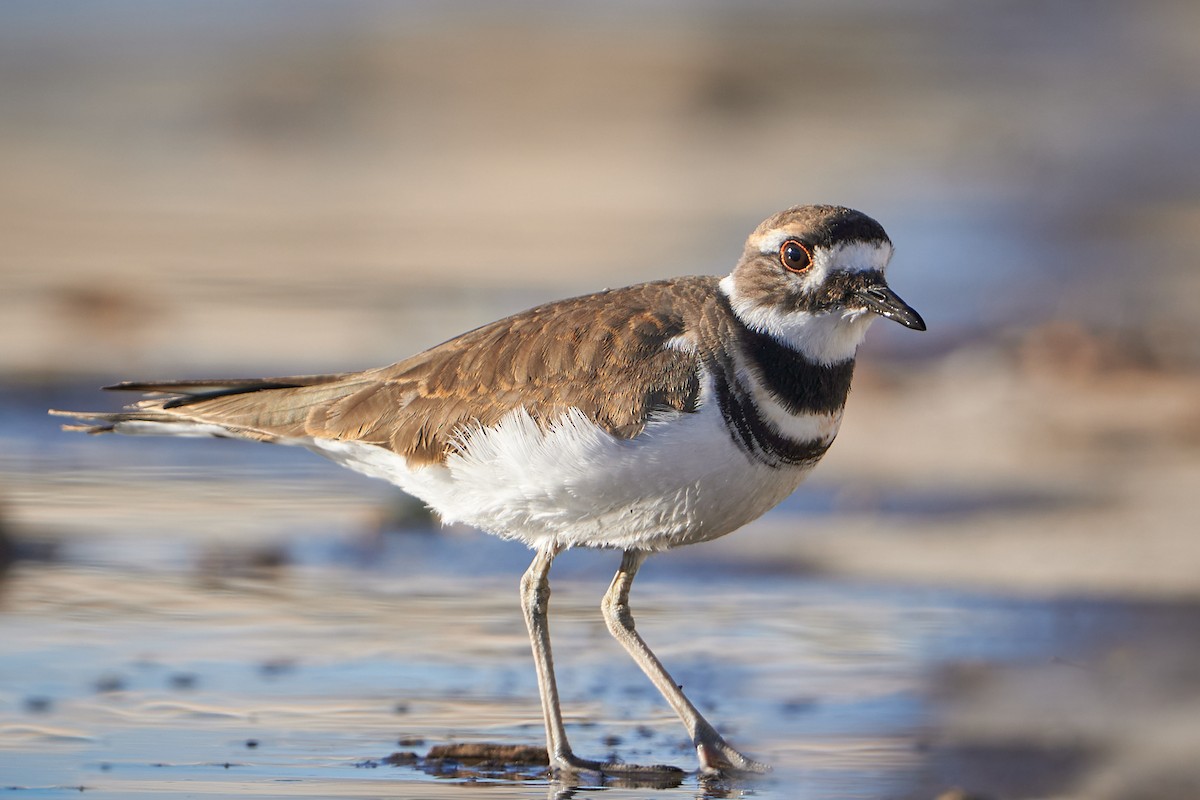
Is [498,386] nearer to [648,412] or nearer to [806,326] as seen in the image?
[648,412]

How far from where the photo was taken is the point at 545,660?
18.5ft

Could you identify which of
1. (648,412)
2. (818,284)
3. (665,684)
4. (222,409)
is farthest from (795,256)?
(222,409)

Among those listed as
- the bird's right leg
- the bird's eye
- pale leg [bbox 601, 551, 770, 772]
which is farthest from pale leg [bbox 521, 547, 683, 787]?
the bird's eye

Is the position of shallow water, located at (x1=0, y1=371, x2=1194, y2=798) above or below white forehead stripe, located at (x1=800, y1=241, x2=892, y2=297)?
below

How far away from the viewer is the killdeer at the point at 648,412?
5348 millimetres

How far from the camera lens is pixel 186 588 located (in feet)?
23.2

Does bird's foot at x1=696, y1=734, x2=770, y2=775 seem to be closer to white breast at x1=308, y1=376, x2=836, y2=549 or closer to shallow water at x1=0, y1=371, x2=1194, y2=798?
shallow water at x1=0, y1=371, x2=1194, y2=798

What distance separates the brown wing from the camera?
545 centimetres

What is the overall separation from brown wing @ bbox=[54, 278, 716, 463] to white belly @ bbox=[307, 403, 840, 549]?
0.21ft

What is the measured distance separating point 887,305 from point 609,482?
1.00 meters

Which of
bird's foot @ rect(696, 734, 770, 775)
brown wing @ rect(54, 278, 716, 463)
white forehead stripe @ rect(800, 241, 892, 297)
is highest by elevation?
white forehead stripe @ rect(800, 241, 892, 297)

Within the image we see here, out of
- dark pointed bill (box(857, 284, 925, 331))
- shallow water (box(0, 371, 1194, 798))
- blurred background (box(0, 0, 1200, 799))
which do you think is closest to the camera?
shallow water (box(0, 371, 1194, 798))

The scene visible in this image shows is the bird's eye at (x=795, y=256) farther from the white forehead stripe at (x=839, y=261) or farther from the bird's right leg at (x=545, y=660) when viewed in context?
the bird's right leg at (x=545, y=660)

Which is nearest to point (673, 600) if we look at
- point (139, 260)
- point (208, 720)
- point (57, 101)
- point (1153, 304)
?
point (208, 720)
